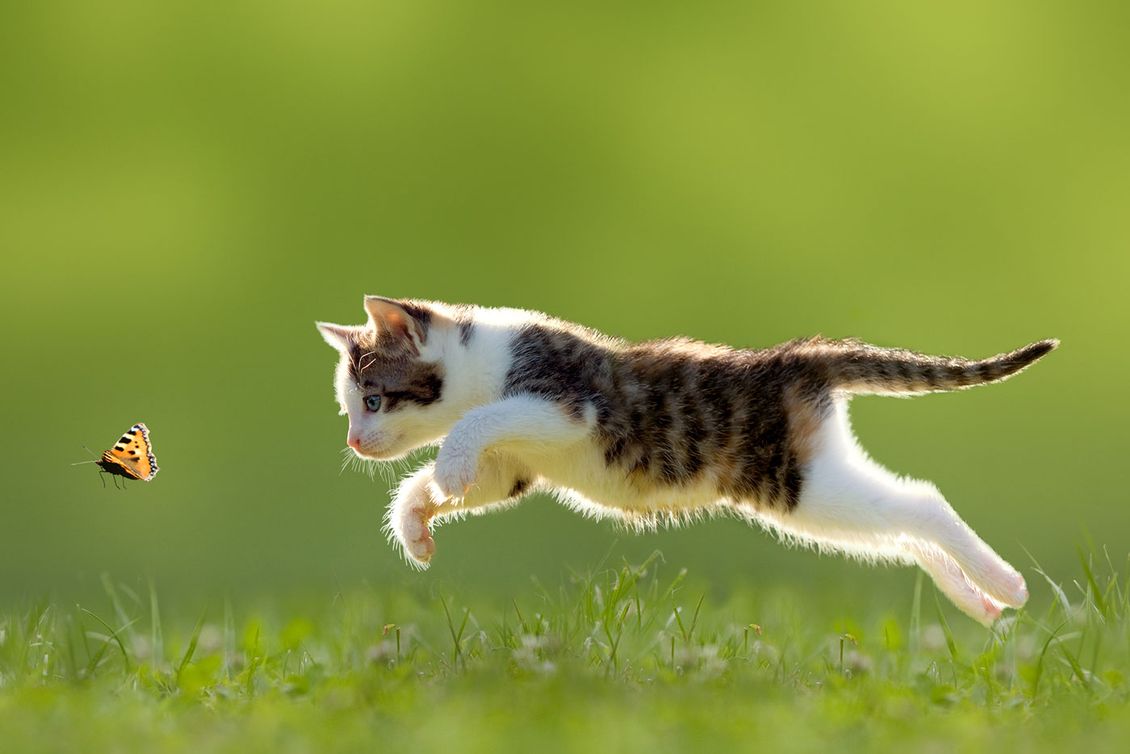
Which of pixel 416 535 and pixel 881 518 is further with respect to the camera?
pixel 416 535

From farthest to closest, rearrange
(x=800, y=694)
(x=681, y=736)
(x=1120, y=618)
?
(x=1120, y=618) → (x=800, y=694) → (x=681, y=736)

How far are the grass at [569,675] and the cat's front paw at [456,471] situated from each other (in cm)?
47

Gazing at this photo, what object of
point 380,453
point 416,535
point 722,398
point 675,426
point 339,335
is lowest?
point 416,535

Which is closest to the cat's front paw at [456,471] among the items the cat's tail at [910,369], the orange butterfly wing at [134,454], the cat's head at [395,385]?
the cat's head at [395,385]

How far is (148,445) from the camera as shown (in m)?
4.80

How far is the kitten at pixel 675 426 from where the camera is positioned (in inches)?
187

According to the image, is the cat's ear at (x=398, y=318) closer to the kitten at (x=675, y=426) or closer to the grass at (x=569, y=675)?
the kitten at (x=675, y=426)

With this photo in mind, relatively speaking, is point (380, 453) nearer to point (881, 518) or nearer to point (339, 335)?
point (339, 335)

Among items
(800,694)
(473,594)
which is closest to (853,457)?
(800,694)

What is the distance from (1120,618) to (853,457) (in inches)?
44.7

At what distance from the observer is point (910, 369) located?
4.87 m

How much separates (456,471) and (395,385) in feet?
2.14

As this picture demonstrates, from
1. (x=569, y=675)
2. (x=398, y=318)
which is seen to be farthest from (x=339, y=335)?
(x=569, y=675)

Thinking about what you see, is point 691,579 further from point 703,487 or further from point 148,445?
point 148,445
